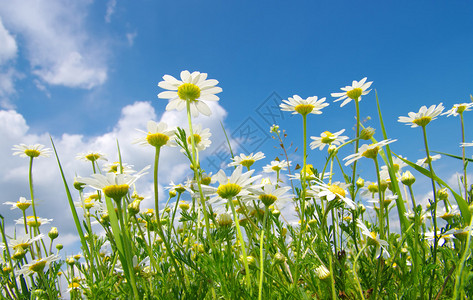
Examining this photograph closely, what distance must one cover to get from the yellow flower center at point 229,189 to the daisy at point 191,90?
46 centimetres

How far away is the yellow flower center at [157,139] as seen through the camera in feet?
4.99

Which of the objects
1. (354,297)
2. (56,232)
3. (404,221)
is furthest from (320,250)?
(56,232)

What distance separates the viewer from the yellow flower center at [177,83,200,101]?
1.52 meters

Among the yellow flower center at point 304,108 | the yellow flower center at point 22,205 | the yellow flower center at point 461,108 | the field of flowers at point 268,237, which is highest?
the yellow flower center at point 22,205

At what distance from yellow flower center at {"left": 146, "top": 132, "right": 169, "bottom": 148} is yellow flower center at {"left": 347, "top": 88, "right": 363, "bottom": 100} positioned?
124 cm

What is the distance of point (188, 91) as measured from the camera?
1521 mm

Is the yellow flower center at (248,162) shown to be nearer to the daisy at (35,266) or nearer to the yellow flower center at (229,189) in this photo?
the yellow flower center at (229,189)

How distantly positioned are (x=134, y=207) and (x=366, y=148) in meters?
1.13

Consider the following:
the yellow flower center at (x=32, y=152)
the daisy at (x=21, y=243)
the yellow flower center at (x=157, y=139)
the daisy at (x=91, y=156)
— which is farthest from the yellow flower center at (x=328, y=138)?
the yellow flower center at (x=32, y=152)

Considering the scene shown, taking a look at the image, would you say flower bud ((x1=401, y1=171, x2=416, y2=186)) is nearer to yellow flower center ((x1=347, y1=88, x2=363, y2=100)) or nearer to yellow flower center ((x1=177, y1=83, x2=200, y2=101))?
yellow flower center ((x1=347, y1=88, x2=363, y2=100))

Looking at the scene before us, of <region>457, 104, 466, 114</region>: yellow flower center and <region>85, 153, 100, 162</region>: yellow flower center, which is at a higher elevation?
<region>85, 153, 100, 162</region>: yellow flower center

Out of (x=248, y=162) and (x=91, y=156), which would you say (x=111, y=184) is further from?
(x=91, y=156)

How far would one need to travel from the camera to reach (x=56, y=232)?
A: 2498mm

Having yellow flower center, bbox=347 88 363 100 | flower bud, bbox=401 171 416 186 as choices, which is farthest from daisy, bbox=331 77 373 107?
flower bud, bbox=401 171 416 186
